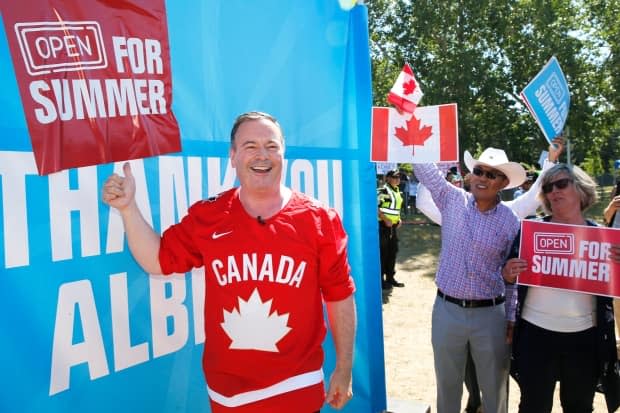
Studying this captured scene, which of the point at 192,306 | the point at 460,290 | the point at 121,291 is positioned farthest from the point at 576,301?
the point at 121,291

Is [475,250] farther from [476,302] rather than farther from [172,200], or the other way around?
[172,200]

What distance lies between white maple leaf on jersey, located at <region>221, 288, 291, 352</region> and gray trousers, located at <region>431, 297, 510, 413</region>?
62.4 inches

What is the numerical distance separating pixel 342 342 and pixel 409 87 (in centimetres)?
189

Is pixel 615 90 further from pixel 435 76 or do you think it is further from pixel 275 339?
pixel 275 339

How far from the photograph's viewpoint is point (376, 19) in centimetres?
2288

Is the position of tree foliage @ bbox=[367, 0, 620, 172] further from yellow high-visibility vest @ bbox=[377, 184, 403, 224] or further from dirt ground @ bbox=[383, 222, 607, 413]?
yellow high-visibility vest @ bbox=[377, 184, 403, 224]

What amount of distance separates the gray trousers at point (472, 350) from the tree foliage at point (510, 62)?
17.2 metres

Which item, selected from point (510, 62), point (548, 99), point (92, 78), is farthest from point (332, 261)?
point (510, 62)

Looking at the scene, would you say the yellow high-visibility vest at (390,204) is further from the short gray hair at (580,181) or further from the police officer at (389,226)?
the short gray hair at (580,181)

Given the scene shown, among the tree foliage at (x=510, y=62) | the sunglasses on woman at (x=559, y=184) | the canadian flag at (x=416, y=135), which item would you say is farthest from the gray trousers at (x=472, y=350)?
the tree foliage at (x=510, y=62)

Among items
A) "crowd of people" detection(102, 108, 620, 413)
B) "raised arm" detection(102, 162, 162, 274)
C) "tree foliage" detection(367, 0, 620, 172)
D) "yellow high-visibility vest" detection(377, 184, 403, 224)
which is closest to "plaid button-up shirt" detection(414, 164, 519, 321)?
"crowd of people" detection(102, 108, 620, 413)

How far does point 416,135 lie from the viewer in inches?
131

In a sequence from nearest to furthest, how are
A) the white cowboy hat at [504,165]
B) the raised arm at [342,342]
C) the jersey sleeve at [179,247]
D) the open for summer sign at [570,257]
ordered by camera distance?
1. the jersey sleeve at [179,247]
2. the raised arm at [342,342]
3. the open for summer sign at [570,257]
4. the white cowboy hat at [504,165]

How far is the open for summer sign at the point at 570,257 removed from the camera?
270 cm
